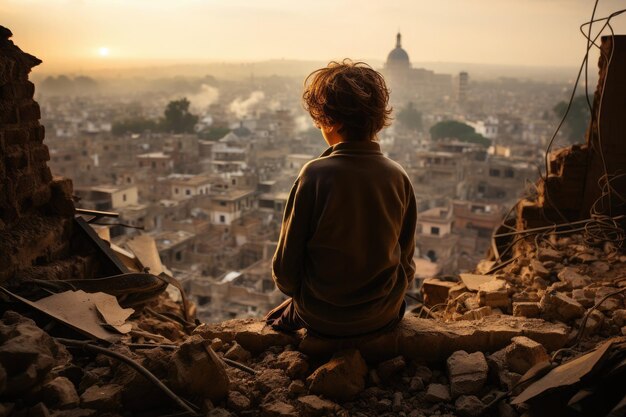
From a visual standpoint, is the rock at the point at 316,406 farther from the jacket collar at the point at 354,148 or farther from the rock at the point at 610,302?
the rock at the point at 610,302

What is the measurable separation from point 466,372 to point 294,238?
801 millimetres

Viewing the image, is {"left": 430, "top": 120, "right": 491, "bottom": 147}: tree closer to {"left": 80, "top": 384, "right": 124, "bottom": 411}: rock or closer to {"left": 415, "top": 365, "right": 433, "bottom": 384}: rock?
{"left": 415, "top": 365, "right": 433, "bottom": 384}: rock

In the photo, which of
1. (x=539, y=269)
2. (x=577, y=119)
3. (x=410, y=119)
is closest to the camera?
(x=539, y=269)

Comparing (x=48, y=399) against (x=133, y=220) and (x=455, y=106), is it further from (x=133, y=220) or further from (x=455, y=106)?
(x=455, y=106)

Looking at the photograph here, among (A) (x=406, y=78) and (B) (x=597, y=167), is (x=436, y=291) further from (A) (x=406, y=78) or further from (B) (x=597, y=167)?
(A) (x=406, y=78)

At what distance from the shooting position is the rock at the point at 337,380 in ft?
6.02

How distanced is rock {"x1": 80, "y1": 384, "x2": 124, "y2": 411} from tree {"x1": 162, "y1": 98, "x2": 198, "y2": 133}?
39.4m

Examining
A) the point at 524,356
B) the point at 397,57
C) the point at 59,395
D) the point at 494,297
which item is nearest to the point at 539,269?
the point at 494,297

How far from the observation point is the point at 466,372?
6.27ft

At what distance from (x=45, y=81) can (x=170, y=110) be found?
65.2 ft

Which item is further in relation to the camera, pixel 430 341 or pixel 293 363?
pixel 430 341

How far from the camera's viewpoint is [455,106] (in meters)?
60.1

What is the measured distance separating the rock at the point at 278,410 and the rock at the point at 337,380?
0.52 feet

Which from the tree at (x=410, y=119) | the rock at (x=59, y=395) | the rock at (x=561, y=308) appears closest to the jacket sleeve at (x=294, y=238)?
the rock at (x=59, y=395)
